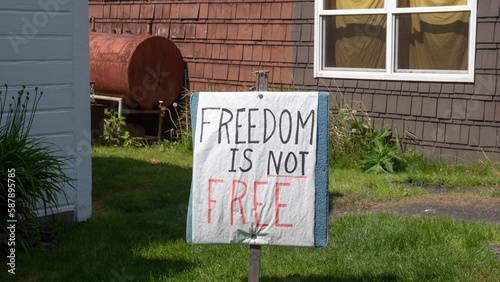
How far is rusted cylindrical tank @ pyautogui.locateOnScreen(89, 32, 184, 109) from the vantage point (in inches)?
388

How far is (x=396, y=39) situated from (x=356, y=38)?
0.59 meters

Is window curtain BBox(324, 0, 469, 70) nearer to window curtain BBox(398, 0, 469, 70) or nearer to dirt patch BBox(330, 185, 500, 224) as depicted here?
window curtain BBox(398, 0, 469, 70)

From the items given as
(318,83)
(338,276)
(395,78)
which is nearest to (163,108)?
(318,83)

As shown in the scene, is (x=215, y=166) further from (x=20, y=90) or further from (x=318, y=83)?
(x=318, y=83)

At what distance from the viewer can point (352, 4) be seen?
8812mm

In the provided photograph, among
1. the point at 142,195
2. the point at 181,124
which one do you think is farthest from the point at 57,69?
the point at 181,124

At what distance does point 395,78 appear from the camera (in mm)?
8344

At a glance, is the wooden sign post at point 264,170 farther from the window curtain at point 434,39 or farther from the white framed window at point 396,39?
the window curtain at point 434,39

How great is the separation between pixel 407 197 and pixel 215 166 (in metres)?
3.31

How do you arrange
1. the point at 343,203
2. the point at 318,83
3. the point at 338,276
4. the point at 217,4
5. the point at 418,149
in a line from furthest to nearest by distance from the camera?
the point at 217,4 → the point at 318,83 → the point at 418,149 → the point at 343,203 → the point at 338,276

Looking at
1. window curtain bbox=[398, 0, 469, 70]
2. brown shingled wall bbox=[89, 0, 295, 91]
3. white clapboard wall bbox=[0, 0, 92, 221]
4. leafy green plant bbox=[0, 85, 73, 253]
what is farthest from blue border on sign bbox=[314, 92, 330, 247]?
brown shingled wall bbox=[89, 0, 295, 91]

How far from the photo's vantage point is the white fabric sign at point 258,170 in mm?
3625

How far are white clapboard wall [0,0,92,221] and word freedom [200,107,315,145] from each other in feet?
7.62

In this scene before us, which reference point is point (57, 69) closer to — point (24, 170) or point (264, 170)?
point (24, 170)
